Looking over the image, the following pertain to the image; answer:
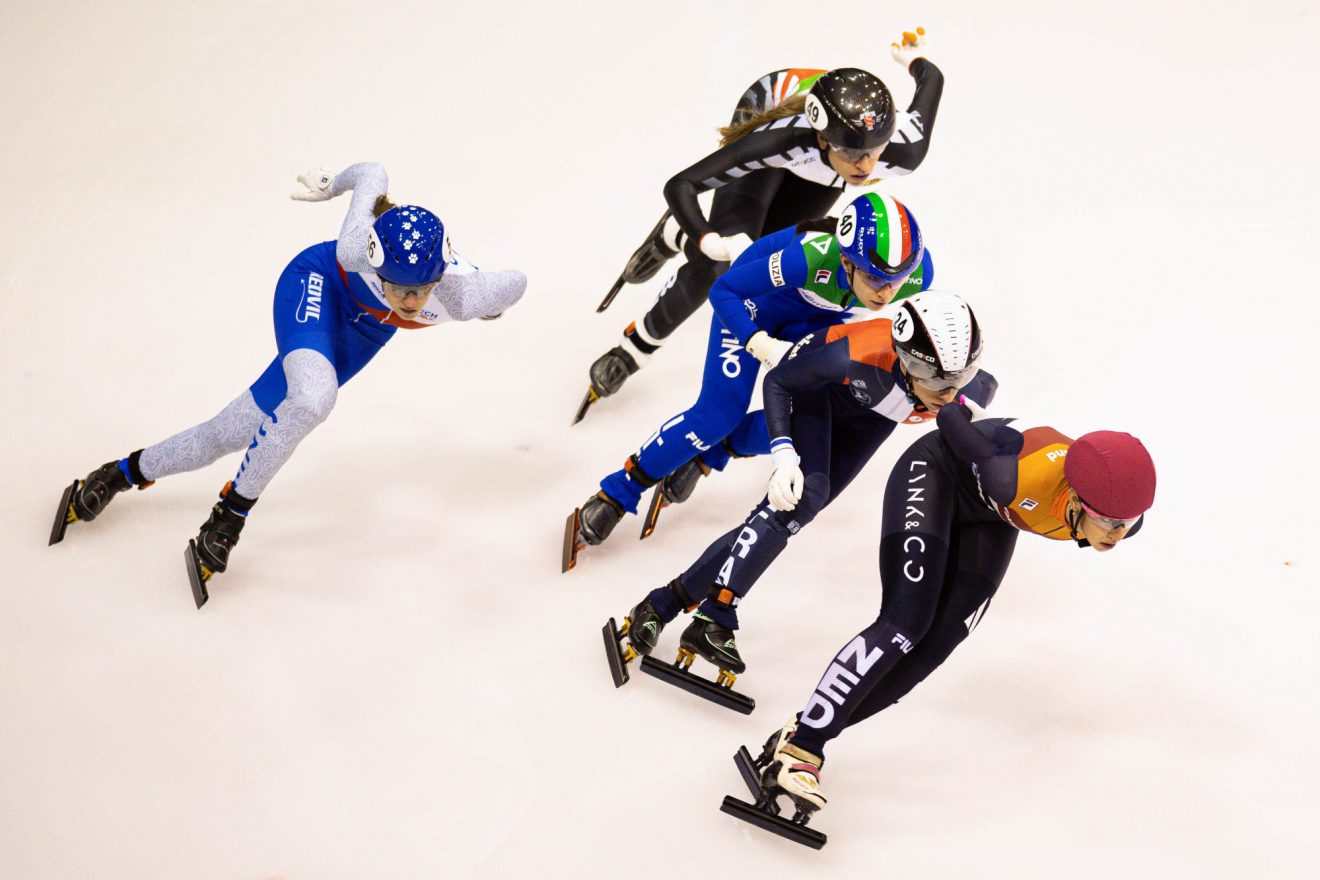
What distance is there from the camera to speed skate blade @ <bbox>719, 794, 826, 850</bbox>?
4816 mm

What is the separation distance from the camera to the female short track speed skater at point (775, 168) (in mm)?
Answer: 5645

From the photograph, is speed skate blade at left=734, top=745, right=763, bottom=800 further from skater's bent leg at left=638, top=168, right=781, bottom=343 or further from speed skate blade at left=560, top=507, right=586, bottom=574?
skater's bent leg at left=638, top=168, right=781, bottom=343

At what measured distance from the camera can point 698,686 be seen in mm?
5348

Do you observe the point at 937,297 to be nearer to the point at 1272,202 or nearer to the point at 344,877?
the point at 344,877

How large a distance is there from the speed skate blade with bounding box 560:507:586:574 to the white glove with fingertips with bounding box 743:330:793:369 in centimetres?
110

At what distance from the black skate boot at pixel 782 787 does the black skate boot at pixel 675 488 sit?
138cm

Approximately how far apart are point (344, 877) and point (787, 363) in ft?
7.35

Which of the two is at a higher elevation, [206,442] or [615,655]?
[206,442]

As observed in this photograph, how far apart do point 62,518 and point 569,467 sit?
208 cm

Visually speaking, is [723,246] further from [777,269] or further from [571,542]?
[571,542]

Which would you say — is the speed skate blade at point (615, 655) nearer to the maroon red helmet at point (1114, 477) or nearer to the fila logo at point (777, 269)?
the fila logo at point (777, 269)

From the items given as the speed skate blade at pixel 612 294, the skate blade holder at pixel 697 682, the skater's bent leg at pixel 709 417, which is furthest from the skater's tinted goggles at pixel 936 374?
the speed skate blade at pixel 612 294

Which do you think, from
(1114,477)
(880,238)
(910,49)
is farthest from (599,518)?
(910,49)

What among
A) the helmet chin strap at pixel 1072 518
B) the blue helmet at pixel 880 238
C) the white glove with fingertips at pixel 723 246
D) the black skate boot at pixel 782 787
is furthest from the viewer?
the white glove with fingertips at pixel 723 246
